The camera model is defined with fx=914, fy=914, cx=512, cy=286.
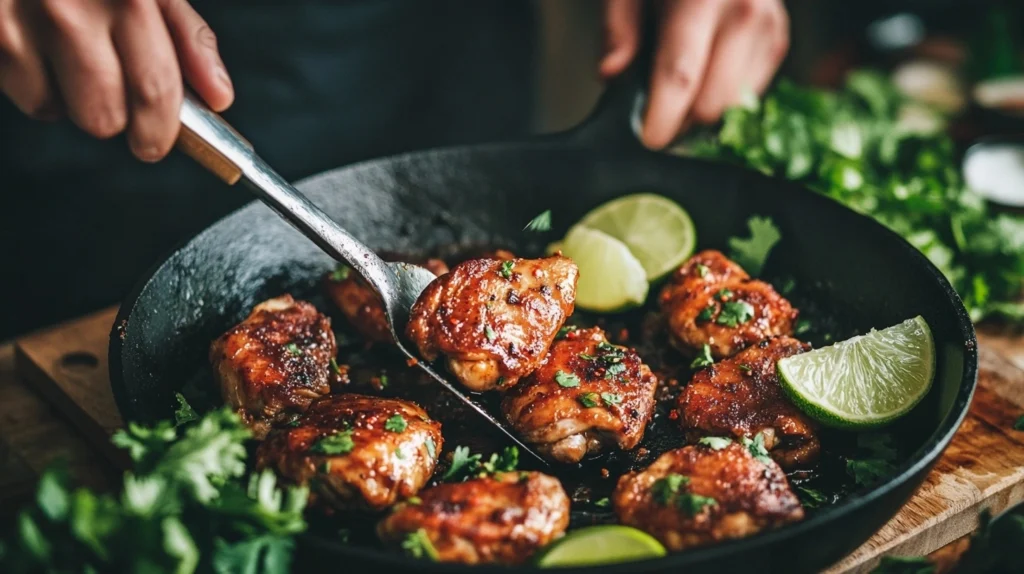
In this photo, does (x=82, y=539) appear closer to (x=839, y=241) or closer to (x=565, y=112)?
(x=839, y=241)

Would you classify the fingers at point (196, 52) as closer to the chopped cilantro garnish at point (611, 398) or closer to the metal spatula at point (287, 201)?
the metal spatula at point (287, 201)

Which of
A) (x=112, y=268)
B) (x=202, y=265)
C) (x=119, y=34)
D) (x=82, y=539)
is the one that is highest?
(x=119, y=34)

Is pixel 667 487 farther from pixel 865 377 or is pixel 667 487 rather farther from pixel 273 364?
pixel 273 364

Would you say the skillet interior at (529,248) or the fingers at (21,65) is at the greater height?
the fingers at (21,65)

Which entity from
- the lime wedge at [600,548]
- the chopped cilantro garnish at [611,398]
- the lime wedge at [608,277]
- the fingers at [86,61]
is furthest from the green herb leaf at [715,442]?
the fingers at [86,61]

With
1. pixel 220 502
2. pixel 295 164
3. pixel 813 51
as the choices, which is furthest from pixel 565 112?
pixel 220 502

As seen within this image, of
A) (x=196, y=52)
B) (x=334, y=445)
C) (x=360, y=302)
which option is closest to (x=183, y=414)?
(x=334, y=445)

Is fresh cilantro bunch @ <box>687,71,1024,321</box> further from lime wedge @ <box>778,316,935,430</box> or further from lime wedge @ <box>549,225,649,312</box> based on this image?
lime wedge @ <box>549,225,649,312</box>
